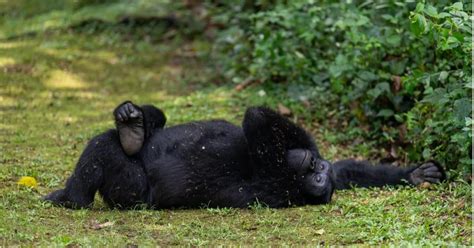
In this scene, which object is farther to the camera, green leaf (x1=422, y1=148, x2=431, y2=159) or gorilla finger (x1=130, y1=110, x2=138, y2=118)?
green leaf (x1=422, y1=148, x2=431, y2=159)

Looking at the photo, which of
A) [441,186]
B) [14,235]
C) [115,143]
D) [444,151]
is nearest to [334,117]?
[444,151]

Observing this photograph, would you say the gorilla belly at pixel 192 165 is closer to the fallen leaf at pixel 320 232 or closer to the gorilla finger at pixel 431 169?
the fallen leaf at pixel 320 232

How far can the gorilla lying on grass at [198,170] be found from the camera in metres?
5.45

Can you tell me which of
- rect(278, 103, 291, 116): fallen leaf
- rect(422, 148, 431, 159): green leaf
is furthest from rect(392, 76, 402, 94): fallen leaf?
rect(278, 103, 291, 116): fallen leaf

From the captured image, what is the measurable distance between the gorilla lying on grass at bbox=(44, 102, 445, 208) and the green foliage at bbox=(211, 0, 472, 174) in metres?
1.15

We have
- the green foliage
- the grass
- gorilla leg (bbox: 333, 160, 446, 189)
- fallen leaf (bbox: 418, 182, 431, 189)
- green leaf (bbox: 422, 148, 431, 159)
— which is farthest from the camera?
green leaf (bbox: 422, 148, 431, 159)

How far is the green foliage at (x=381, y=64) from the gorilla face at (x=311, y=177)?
3.33 feet

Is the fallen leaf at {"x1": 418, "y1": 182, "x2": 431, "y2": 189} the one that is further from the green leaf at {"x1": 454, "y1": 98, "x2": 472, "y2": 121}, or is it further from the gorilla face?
the gorilla face

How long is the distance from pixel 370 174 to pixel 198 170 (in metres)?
1.53

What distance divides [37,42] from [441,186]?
8503 mm

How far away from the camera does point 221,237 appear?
4715 millimetres

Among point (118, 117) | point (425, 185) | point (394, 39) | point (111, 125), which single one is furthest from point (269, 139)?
point (111, 125)

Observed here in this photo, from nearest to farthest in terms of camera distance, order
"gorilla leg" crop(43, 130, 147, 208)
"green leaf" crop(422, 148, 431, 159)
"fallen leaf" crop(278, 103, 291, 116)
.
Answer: "gorilla leg" crop(43, 130, 147, 208)
"green leaf" crop(422, 148, 431, 159)
"fallen leaf" crop(278, 103, 291, 116)

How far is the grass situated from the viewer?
464 cm
